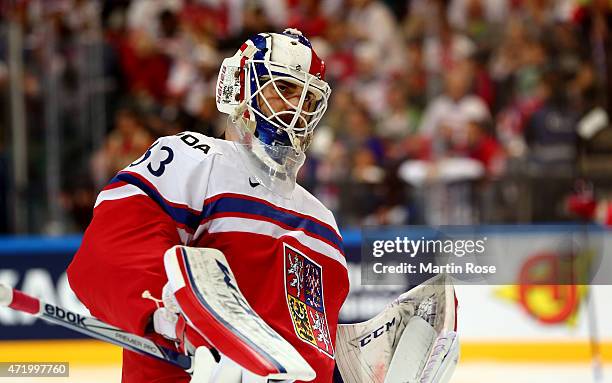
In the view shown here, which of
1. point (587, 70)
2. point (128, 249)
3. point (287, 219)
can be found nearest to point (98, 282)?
point (128, 249)

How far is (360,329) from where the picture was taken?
2590 mm

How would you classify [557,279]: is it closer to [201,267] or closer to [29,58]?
[201,267]

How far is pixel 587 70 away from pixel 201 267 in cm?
479

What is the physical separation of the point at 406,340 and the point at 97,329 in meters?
0.82

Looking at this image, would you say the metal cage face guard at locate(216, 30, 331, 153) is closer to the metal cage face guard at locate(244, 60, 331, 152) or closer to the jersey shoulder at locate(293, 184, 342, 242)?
Result: the metal cage face guard at locate(244, 60, 331, 152)

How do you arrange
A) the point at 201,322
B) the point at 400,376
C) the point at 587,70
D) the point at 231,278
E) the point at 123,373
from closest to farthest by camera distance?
the point at 201,322 < the point at 231,278 < the point at 123,373 < the point at 400,376 < the point at 587,70

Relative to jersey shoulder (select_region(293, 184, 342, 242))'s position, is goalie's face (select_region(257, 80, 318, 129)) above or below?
above

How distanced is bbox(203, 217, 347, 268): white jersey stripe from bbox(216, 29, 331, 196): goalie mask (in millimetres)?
102

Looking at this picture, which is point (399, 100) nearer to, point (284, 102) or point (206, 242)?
point (284, 102)

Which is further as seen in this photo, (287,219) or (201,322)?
(287,219)

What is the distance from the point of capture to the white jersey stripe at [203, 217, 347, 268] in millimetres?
2236

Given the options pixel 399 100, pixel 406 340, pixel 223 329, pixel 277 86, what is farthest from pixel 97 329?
pixel 399 100

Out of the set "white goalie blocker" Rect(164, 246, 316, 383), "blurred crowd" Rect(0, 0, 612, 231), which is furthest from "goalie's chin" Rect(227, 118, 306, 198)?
"blurred crowd" Rect(0, 0, 612, 231)

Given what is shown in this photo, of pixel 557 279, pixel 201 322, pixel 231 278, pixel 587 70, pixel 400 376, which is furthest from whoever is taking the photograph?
pixel 587 70
